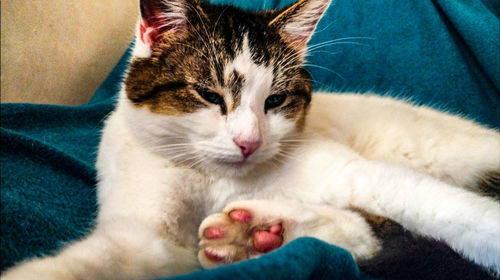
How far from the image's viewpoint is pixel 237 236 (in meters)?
0.79

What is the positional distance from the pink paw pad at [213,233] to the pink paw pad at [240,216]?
50 millimetres

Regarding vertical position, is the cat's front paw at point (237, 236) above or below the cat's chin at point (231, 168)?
below

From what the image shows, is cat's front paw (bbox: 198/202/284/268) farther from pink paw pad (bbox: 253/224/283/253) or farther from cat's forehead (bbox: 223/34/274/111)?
cat's forehead (bbox: 223/34/274/111)

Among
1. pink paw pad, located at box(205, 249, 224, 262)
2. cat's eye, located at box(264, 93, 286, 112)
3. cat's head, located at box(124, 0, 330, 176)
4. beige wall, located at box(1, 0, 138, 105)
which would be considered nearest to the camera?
beige wall, located at box(1, 0, 138, 105)

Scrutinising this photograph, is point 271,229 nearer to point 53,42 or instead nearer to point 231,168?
point 231,168

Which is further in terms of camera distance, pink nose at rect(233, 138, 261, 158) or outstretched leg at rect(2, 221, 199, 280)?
pink nose at rect(233, 138, 261, 158)

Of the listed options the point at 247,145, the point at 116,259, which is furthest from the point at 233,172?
the point at 116,259

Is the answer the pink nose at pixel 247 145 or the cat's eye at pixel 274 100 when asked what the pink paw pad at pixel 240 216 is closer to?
the pink nose at pixel 247 145

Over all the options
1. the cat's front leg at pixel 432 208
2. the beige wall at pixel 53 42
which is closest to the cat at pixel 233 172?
the cat's front leg at pixel 432 208

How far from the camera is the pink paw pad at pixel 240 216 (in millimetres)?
817

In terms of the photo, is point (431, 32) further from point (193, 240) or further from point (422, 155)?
point (193, 240)

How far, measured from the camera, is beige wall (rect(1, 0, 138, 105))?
60 centimetres

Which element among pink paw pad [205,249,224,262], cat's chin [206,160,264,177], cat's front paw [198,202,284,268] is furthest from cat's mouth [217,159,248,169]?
pink paw pad [205,249,224,262]

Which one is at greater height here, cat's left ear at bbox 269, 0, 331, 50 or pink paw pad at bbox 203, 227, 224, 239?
cat's left ear at bbox 269, 0, 331, 50
